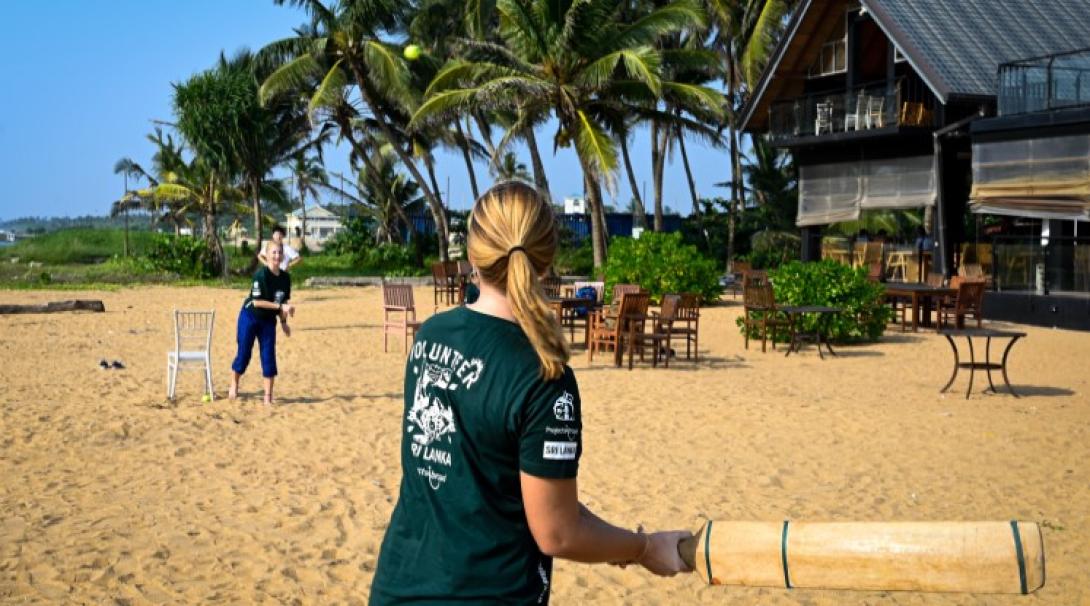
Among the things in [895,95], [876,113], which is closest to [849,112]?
[876,113]

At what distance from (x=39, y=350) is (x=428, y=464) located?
45.8 feet

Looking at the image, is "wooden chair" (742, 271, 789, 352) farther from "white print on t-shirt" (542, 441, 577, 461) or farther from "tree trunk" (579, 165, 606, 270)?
"white print on t-shirt" (542, 441, 577, 461)

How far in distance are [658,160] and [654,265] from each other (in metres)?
18.3

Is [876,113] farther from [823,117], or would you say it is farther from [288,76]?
[288,76]

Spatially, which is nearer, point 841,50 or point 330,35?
point 841,50

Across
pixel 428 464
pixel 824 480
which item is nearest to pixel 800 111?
pixel 824 480

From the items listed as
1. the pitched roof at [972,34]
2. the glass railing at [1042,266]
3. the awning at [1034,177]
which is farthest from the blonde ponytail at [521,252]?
the pitched roof at [972,34]

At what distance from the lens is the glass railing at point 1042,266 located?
61.5ft

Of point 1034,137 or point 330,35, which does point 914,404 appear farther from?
point 330,35

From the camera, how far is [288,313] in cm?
1012

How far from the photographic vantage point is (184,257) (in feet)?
112

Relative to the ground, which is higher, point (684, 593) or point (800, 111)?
point (800, 111)

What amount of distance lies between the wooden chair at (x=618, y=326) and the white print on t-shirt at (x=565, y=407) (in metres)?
11.4

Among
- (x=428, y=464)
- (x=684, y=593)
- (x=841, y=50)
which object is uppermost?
(x=841, y=50)
